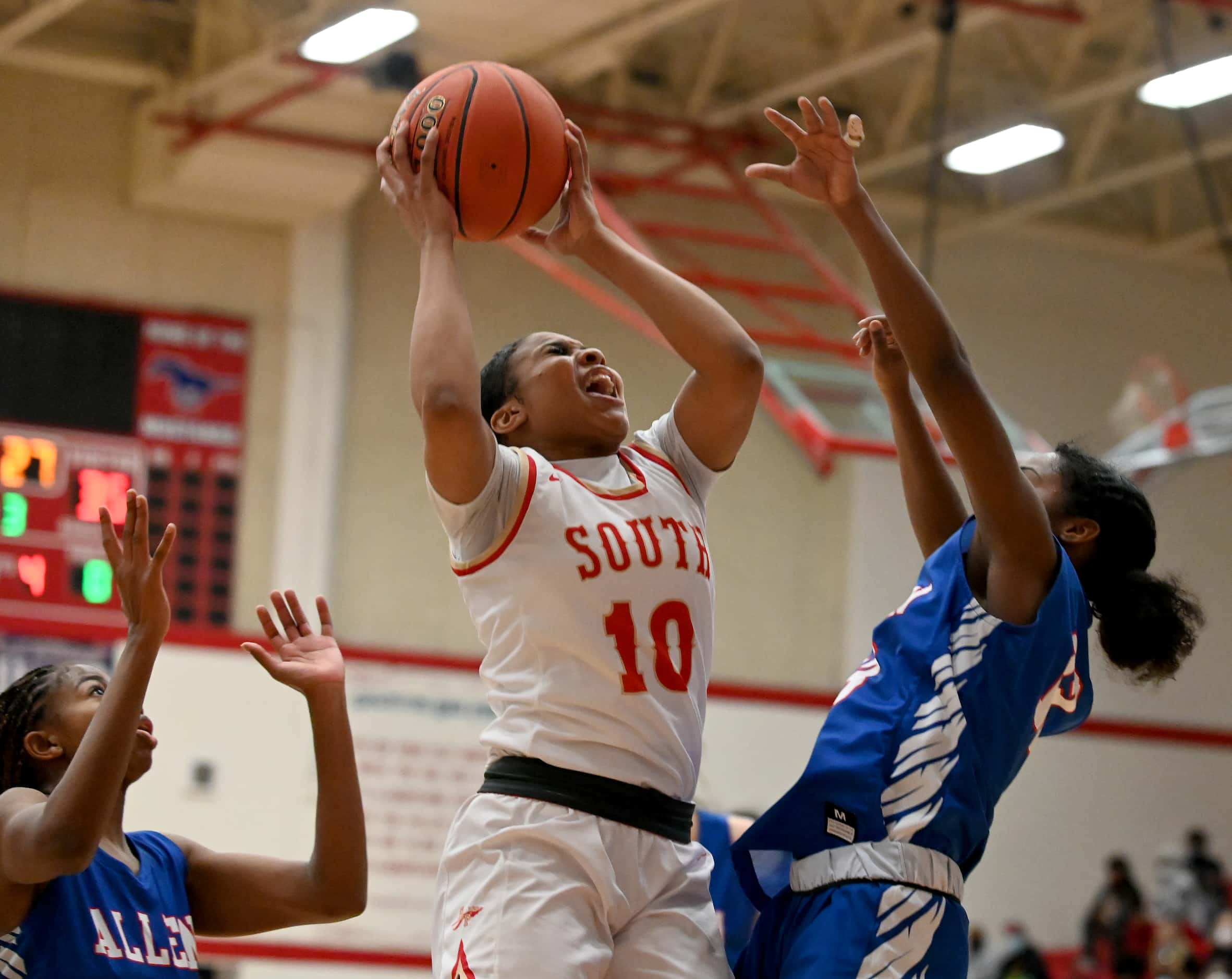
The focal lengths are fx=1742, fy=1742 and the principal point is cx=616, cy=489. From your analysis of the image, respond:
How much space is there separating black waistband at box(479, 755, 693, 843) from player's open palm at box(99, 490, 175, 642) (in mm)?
598

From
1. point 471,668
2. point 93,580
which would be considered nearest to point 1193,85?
point 471,668

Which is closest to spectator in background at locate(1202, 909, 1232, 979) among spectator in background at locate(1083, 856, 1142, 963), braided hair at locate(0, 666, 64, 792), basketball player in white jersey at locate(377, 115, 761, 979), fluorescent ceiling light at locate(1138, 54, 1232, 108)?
spectator in background at locate(1083, 856, 1142, 963)

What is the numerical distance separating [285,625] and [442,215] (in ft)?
2.63

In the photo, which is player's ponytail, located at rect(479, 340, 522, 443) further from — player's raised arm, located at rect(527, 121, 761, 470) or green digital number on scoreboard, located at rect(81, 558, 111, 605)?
green digital number on scoreboard, located at rect(81, 558, 111, 605)

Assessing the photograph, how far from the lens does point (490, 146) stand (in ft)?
10.2

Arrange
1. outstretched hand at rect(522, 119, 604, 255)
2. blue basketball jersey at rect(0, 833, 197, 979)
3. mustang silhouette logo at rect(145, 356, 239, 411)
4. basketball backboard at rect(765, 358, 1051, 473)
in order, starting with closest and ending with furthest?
blue basketball jersey at rect(0, 833, 197, 979) → outstretched hand at rect(522, 119, 604, 255) → basketball backboard at rect(765, 358, 1051, 473) → mustang silhouette logo at rect(145, 356, 239, 411)

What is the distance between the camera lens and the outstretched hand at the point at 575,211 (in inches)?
127

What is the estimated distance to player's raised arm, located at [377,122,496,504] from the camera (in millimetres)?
2756

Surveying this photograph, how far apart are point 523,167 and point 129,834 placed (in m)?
1.40

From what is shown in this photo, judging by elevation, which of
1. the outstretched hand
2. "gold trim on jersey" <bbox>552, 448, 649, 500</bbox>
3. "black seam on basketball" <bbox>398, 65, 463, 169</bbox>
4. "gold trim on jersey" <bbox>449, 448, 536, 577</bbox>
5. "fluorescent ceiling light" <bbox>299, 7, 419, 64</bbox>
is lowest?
"gold trim on jersey" <bbox>449, 448, 536, 577</bbox>

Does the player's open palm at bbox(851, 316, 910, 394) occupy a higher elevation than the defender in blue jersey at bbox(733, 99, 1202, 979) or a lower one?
higher

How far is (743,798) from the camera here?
1077 cm

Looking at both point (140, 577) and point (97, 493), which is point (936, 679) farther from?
point (97, 493)

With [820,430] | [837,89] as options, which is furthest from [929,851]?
[837,89]
